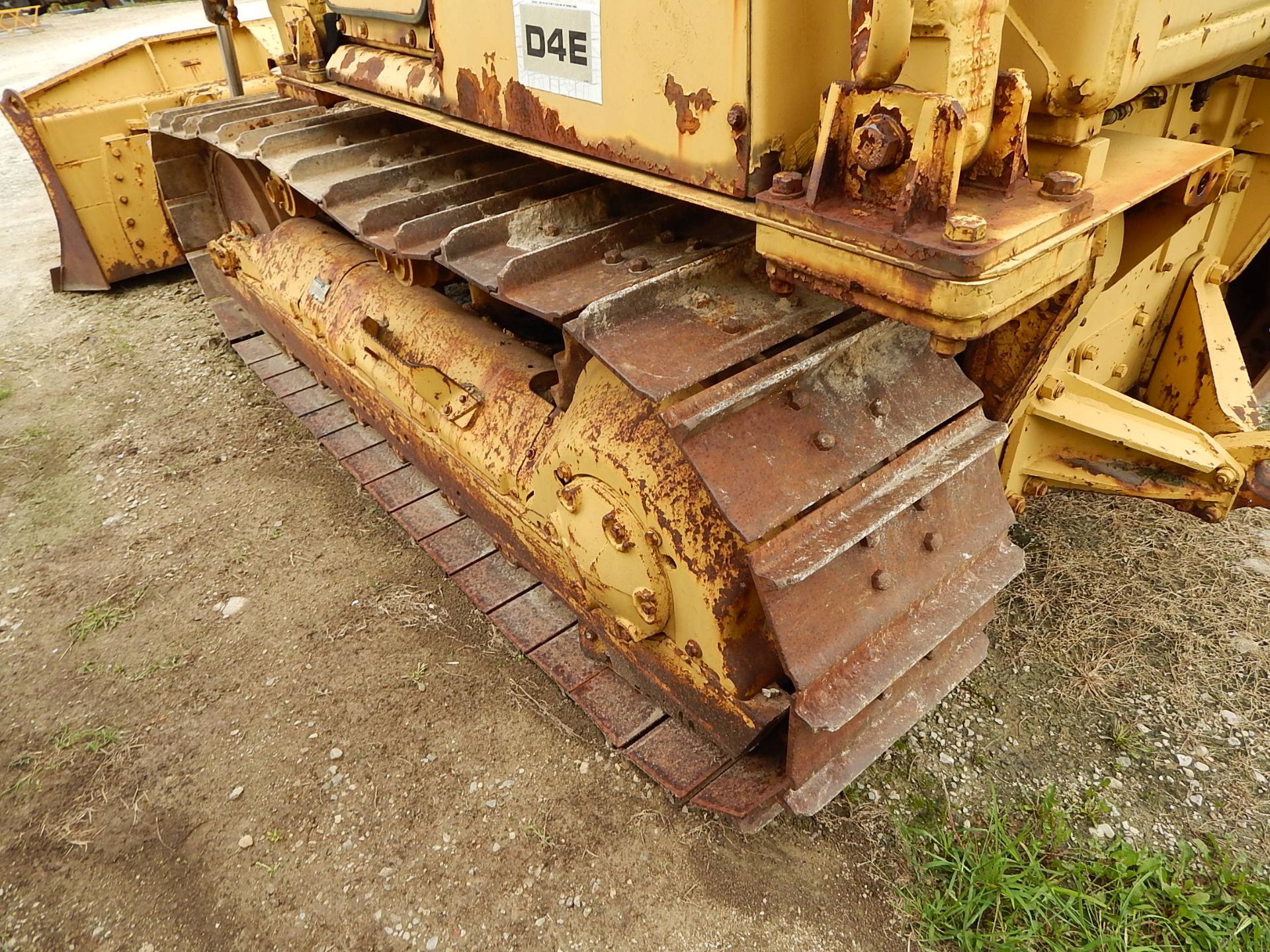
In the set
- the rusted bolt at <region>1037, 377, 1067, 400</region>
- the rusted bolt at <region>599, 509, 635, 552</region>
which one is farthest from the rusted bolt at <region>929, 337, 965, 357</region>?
the rusted bolt at <region>1037, 377, 1067, 400</region>

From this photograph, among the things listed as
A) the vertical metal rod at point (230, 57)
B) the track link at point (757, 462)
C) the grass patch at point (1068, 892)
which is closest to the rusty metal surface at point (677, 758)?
the track link at point (757, 462)

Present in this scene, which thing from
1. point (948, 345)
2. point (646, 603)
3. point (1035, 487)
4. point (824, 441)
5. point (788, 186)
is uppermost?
point (788, 186)

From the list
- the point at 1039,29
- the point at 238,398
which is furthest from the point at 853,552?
the point at 238,398

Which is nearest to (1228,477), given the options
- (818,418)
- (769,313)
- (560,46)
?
(818,418)

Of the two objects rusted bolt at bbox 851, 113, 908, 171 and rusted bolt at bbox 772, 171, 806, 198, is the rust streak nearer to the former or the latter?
rusted bolt at bbox 772, 171, 806, 198

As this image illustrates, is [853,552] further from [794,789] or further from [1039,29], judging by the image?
[1039,29]

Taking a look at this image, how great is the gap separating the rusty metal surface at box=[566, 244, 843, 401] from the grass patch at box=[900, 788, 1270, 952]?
1327 mm

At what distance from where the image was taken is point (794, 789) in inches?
78.0

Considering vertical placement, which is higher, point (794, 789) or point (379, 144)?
point (379, 144)

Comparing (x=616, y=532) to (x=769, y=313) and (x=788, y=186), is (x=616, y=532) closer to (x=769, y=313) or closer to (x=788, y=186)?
(x=769, y=313)

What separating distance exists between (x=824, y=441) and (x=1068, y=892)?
124 centimetres

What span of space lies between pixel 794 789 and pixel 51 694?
7.65 ft

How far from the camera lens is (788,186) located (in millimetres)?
1502

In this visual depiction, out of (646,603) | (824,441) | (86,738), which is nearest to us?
(824,441)
